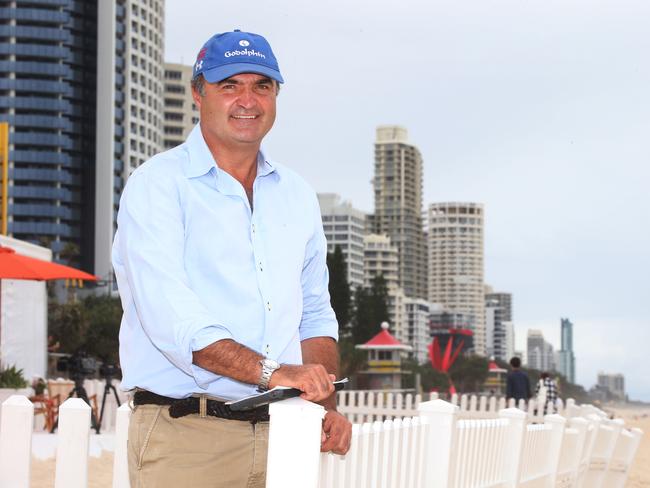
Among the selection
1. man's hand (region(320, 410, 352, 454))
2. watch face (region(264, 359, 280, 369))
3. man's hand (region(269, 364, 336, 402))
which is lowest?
man's hand (region(320, 410, 352, 454))

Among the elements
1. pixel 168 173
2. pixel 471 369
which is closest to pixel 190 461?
pixel 168 173

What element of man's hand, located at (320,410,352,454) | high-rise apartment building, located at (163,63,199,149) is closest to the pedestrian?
man's hand, located at (320,410,352,454)

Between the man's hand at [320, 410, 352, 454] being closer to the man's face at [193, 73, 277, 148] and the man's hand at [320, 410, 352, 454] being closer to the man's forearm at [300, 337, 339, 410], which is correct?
the man's forearm at [300, 337, 339, 410]

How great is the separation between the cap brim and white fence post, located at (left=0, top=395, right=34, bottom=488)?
125cm

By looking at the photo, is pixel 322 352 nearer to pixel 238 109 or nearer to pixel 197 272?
pixel 197 272

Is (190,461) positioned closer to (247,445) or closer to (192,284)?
(247,445)

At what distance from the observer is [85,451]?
11.7 ft

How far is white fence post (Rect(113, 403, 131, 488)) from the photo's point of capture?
11.8ft

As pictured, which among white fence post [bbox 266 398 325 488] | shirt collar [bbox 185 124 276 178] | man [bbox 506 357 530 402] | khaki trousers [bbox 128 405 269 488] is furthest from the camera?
man [bbox 506 357 530 402]

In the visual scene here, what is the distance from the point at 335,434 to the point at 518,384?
54.3ft

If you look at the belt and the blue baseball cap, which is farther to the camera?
the blue baseball cap

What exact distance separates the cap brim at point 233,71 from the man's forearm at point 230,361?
764 millimetres

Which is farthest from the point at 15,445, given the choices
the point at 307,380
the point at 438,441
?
the point at 438,441

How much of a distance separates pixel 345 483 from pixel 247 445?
1.20 meters
